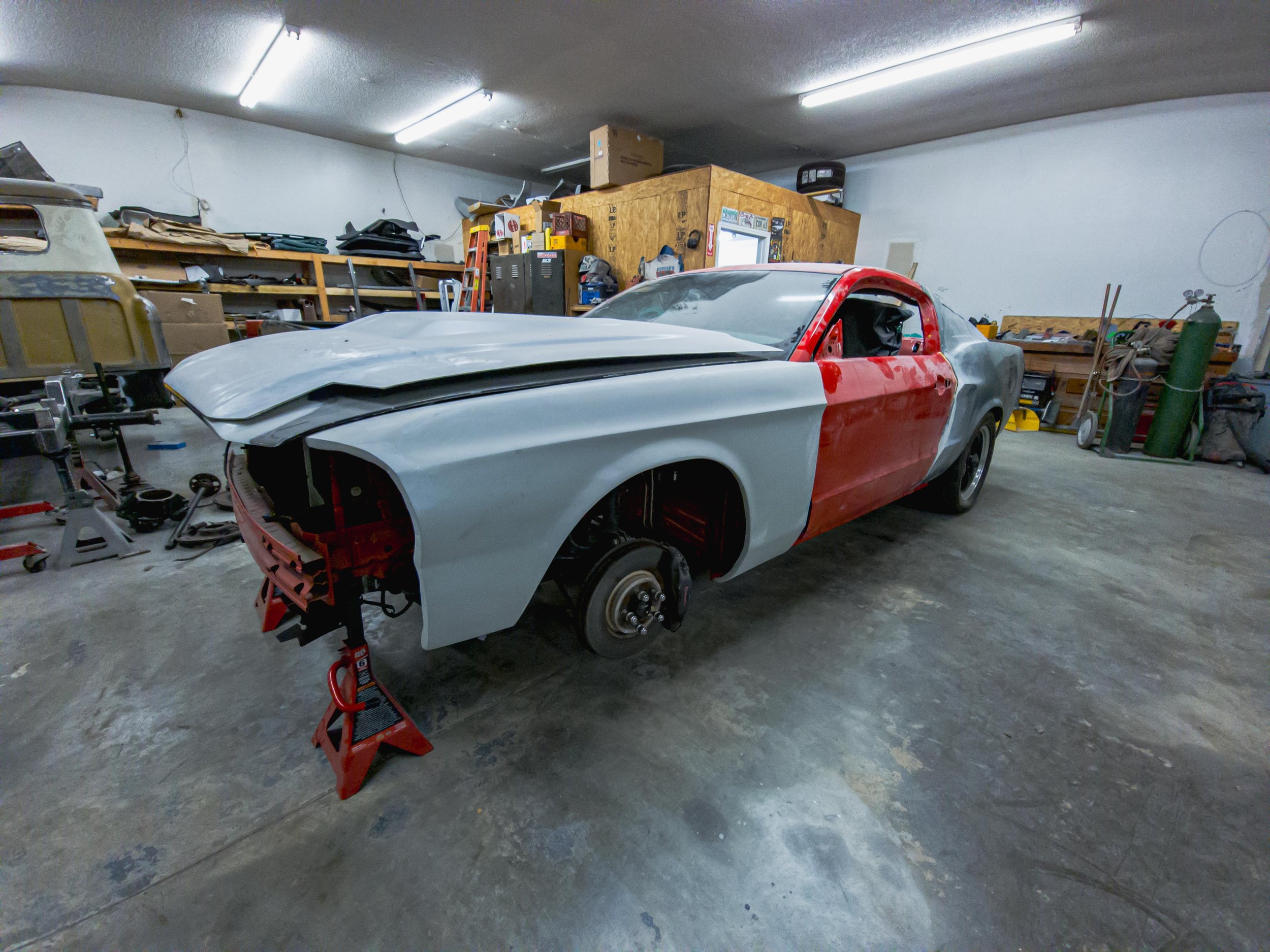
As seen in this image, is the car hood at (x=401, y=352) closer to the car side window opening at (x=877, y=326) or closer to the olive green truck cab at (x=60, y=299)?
the car side window opening at (x=877, y=326)

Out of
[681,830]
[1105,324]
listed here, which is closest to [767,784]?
[681,830]

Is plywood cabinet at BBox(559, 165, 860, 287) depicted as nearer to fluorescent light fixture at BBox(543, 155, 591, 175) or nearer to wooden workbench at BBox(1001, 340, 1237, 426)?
fluorescent light fixture at BBox(543, 155, 591, 175)

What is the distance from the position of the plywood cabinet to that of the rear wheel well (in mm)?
5036

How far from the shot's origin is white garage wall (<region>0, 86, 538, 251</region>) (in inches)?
242

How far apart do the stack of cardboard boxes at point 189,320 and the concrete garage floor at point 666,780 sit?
14.7ft

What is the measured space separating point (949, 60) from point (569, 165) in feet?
20.3

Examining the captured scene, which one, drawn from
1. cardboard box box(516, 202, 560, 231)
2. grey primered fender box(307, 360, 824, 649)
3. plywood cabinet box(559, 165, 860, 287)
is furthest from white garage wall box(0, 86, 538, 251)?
grey primered fender box(307, 360, 824, 649)

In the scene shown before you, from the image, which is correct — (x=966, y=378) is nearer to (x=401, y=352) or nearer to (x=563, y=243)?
(x=401, y=352)

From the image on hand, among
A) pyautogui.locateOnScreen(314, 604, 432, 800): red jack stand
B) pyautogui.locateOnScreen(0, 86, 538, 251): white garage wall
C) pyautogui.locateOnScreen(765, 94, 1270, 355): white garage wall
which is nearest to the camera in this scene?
pyautogui.locateOnScreen(314, 604, 432, 800): red jack stand

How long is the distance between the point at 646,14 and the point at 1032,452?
19.0 feet

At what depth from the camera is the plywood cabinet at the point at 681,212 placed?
19.7ft

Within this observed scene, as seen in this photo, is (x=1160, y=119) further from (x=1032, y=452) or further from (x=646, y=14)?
(x=646, y=14)

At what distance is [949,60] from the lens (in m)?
5.09

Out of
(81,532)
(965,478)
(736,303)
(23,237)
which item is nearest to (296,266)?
(23,237)
